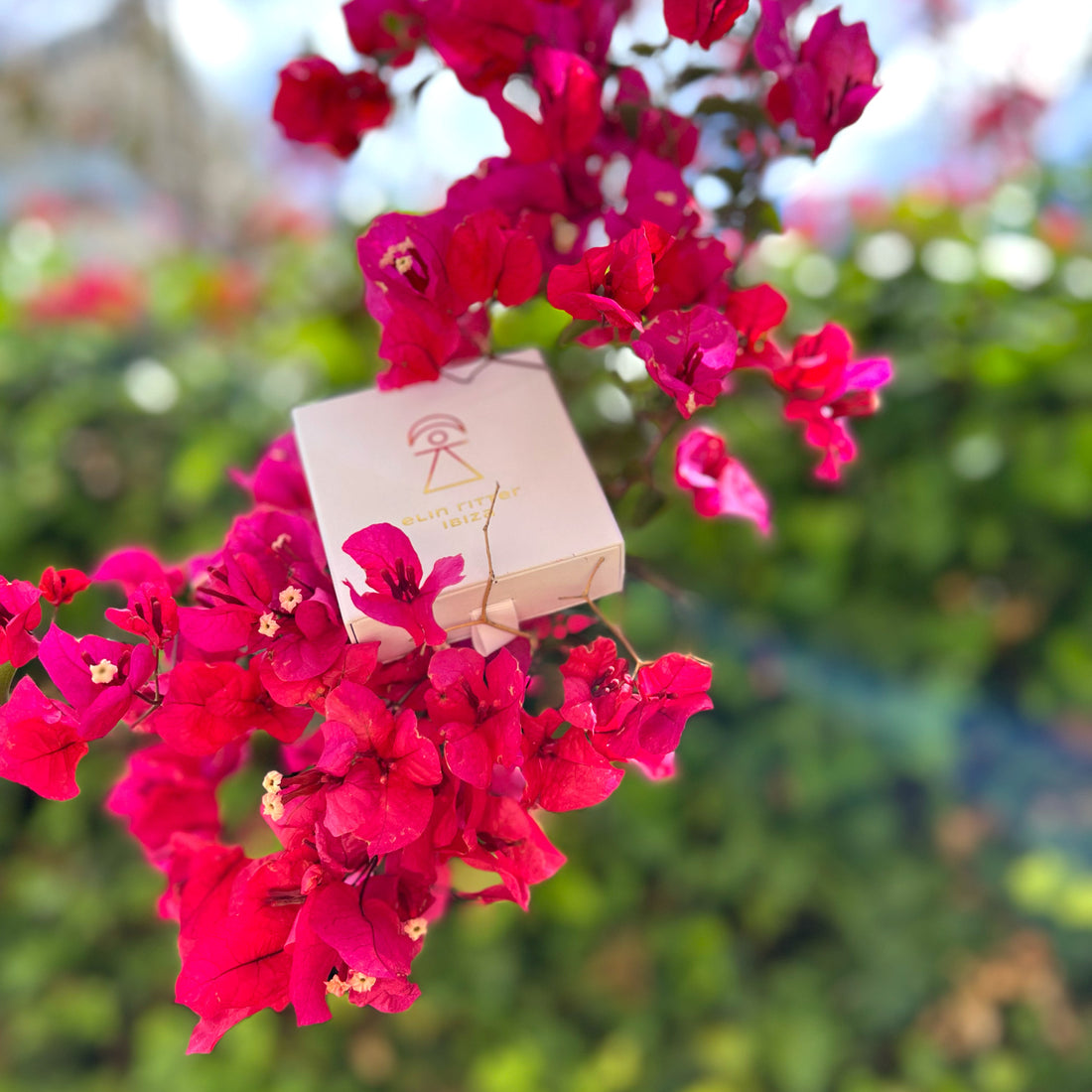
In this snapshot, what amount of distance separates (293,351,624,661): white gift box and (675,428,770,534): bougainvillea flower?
0.04 meters

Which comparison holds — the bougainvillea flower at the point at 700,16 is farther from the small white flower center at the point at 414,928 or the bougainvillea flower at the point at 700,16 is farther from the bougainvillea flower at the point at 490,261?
the small white flower center at the point at 414,928

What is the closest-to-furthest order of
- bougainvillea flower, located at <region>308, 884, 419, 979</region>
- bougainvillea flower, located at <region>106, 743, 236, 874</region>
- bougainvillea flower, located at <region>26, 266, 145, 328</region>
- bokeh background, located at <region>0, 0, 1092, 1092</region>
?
bougainvillea flower, located at <region>308, 884, 419, 979</region> → bougainvillea flower, located at <region>106, 743, 236, 874</region> → bokeh background, located at <region>0, 0, 1092, 1092</region> → bougainvillea flower, located at <region>26, 266, 145, 328</region>

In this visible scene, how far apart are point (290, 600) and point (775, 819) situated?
0.91 m

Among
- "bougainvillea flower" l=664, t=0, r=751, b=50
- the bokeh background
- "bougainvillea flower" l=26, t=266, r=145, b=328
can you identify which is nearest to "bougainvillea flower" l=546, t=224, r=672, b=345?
"bougainvillea flower" l=664, t=0, r=751, b=50

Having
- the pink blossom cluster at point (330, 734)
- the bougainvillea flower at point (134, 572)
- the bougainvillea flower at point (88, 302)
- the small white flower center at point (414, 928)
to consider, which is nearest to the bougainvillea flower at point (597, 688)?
the pink blossom cluster at point (330, 734)

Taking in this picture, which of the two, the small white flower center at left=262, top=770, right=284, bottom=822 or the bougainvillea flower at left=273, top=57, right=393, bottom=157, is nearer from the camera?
the small white flower center at left=262, top=770, right=284, bottom=822

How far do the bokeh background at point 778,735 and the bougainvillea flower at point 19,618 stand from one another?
593 mm

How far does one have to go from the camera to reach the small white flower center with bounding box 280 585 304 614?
354mm

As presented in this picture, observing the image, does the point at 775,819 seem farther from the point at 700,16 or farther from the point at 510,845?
the point at 700,16

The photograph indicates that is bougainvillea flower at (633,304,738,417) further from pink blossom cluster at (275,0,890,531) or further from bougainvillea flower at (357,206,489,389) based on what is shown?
bougainvillea flower at (357,206,489,389)

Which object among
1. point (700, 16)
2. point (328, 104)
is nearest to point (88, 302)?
point (328, 104)

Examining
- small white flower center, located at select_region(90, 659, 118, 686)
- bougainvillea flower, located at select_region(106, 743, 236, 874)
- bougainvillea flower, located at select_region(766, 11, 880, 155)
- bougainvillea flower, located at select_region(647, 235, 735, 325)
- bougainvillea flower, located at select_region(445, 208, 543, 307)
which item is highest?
bougainvillea flower, located at select_region(766, 11, 880, 155)

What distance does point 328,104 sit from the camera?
49cm

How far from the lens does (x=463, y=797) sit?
1.20 feet
